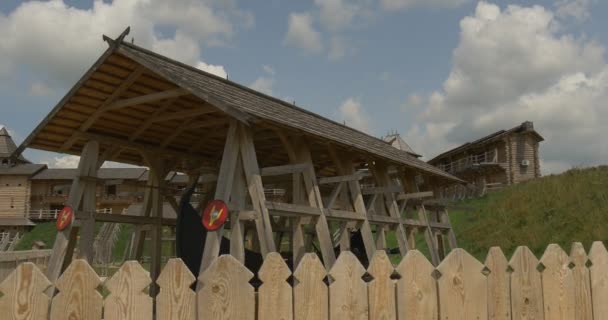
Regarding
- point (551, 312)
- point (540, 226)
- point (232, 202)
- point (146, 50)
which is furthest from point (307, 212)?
point (540, 226)

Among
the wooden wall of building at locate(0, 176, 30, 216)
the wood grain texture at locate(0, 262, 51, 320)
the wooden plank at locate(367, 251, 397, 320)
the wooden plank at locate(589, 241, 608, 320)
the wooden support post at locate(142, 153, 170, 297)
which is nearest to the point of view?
the wood grain texture at locate(0, 262, 51, 320)

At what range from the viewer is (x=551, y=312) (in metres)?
4.20

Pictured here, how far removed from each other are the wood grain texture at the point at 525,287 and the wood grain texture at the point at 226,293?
2.05m

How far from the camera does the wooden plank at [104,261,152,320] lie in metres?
2.89

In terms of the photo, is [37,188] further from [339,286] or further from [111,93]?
[339,286]

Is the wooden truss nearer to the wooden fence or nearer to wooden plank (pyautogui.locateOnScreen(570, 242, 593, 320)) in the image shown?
the wooden fence

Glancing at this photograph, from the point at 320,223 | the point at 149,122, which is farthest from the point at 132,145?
the point at 320,223

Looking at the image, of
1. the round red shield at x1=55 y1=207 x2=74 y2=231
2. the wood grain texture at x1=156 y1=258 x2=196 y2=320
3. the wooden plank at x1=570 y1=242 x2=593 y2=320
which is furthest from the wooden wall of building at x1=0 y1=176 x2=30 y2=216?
the wooden plank at x1=570 y1=242 x2=593 y2=320

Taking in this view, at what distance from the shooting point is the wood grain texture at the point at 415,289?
11.6 ft

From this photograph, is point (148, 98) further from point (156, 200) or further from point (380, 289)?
point (380, 289)

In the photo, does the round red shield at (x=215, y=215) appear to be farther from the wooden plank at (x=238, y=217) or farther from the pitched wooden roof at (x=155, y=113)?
the pitched wooden roof at (x=155, y=113)

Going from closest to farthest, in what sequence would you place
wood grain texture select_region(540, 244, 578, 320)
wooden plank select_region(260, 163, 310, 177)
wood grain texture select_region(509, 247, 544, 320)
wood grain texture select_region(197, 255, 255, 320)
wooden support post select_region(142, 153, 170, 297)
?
wood grain texture select_region(197, 255, 255, 320) → wood grain texture select_region(509, 247, 544, 320) → wood grain texture select_region(540, 244, 578, 320) → wooden plank select_region(260, 163, 310, 177) → wooden support post select_region(142, 153, 170, 297)

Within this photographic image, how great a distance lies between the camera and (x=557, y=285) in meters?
4.26

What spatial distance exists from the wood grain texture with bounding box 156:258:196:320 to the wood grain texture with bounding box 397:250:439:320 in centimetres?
137
